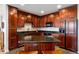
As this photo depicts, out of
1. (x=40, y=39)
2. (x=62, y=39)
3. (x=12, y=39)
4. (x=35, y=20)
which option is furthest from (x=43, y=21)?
(x=12, y=39)

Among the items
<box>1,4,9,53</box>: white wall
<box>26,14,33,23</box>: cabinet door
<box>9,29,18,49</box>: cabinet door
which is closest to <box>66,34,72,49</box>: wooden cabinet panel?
<box>26,14,33,23</box>: cabinet door

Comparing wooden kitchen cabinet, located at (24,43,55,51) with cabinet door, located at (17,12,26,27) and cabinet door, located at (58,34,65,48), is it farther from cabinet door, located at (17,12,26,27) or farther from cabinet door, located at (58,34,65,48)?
cabinet door, located at (17,12,26,27)

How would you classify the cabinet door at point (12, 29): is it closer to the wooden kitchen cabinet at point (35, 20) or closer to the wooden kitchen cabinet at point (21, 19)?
the wooden kitchen cabinet at point (21, 19)

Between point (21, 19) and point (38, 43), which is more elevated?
point (21, 19)

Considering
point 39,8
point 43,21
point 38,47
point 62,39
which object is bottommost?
point 38,47

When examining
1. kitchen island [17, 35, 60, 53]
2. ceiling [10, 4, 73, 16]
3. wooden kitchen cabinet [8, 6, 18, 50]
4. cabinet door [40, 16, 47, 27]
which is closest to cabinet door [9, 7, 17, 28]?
wooden kitchen cabinet [8, 6, 18, 50]

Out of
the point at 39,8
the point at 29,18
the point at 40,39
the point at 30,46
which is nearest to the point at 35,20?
the point at 29,18

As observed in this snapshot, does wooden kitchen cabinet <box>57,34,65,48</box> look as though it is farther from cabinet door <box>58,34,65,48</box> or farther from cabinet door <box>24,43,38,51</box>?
cabinet door <box>24,43,38,51</box>

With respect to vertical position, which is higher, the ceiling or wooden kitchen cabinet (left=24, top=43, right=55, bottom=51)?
the ceiling

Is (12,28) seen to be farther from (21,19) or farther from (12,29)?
(21,19)

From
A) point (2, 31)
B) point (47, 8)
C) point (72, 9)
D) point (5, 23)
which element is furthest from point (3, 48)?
point (72, 9)

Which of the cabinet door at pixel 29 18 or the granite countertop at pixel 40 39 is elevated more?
the cabinet door at pixel 29 18

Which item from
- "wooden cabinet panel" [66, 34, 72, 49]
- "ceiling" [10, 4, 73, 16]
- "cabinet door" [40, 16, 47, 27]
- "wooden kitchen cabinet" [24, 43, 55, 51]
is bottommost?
"wooden kitchen cabinet" [24, 43, 55, 51]

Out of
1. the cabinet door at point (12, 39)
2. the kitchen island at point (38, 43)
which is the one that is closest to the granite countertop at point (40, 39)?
the kitchen island at point (38, 43)
